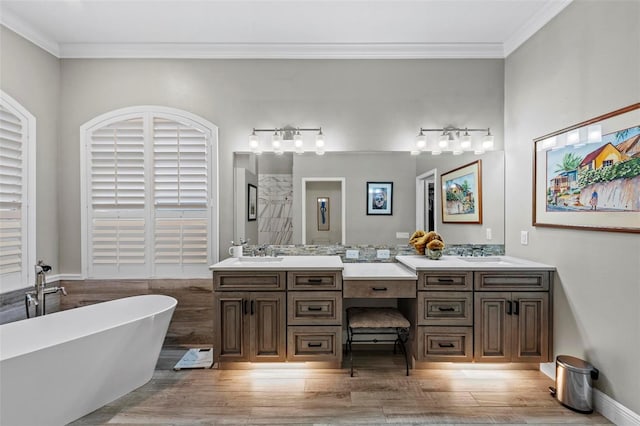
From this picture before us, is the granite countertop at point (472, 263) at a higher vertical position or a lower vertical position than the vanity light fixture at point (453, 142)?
lower

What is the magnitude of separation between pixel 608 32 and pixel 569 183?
3.18 feet

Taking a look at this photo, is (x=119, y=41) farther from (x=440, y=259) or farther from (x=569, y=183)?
(x=569, y=183)

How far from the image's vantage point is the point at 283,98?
10.1ft

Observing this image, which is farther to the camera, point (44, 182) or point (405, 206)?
point (405, 206)

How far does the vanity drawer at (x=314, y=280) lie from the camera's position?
8.31 ft

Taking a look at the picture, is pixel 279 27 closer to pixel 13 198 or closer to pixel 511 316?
pixel 13 198

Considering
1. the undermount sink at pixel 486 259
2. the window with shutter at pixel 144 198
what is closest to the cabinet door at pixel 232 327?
the window with shutter at pixel 144 198

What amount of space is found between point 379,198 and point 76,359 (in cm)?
254

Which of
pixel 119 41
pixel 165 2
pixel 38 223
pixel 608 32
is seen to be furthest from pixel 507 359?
pixel 119 41

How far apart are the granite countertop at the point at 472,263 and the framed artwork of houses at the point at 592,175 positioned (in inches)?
13.9

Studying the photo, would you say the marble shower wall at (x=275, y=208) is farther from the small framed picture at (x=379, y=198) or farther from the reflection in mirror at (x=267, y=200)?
the small framed picture at (x=379, y=198)

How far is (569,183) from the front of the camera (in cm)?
230

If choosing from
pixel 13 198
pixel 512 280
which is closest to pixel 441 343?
pixel 512 280

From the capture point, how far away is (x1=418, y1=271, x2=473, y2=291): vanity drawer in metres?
2.50
